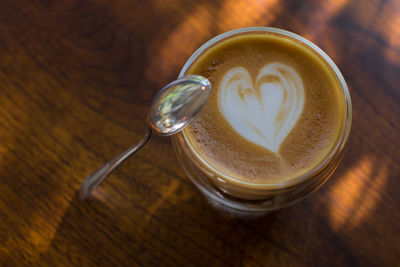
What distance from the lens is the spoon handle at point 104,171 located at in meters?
0.77

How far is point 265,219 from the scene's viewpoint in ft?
2.69

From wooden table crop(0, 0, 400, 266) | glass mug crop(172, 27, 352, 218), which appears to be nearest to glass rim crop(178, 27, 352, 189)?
glass mug crop(172, 27, 352, 218)

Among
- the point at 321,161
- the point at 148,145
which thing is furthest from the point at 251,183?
the point at 148,145

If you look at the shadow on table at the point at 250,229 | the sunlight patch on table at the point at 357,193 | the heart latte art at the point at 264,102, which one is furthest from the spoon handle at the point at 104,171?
the sunlight patch on table at the point at 357,193

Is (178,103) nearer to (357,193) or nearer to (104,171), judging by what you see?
(104,171)

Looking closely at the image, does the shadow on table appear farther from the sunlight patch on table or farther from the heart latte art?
the heart latte art

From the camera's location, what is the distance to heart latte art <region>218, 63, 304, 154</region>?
72cm

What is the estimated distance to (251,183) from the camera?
69cm

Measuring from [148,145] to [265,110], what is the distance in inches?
10.2

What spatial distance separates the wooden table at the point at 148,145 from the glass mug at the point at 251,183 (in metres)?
0.06

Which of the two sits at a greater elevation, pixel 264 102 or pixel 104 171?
pixel 264 102

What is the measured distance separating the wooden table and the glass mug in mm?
56

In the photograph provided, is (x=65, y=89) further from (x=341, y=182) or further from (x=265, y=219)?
(x=341, y=182)

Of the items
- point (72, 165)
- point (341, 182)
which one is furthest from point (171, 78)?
point (341, 182)
